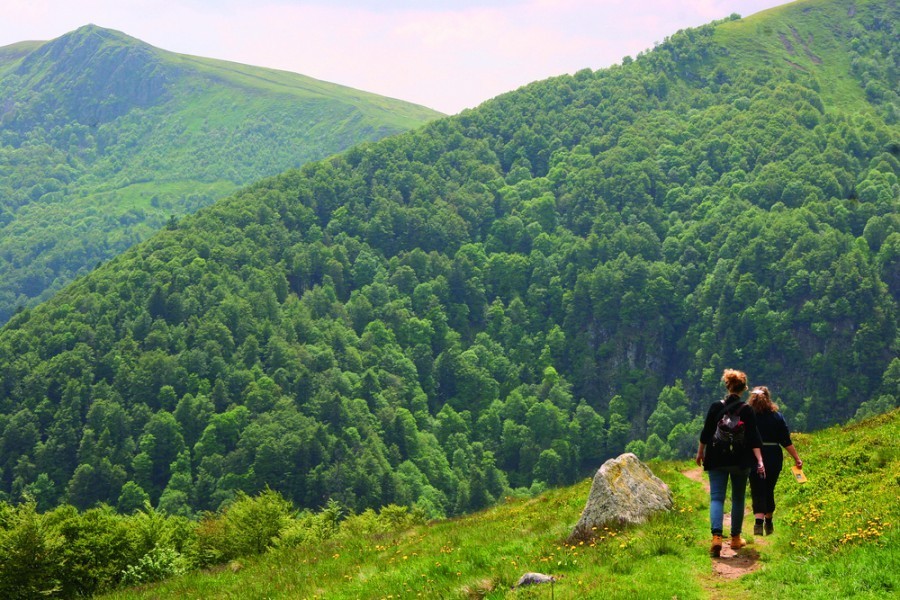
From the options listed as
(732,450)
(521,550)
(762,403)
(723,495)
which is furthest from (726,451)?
(521,550)

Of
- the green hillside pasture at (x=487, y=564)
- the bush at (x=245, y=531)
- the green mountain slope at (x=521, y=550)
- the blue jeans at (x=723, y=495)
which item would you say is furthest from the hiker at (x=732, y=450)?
the bush at (x=245, y=531)

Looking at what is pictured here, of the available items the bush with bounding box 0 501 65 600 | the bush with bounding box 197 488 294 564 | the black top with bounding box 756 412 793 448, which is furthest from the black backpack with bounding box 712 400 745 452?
the bush with bounding box 0 501 65 600

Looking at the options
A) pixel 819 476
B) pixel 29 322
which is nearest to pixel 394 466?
pixel 29 322

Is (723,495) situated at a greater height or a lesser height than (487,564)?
greater

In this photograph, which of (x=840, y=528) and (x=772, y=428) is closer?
(x=840, y=528)

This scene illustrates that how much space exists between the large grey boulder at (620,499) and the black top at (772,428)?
3.60 metres

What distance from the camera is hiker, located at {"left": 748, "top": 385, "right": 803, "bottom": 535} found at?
739 inches

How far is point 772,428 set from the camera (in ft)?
61.9

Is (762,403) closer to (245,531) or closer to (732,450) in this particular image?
(732,450)

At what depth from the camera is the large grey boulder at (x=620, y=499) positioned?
816 inches

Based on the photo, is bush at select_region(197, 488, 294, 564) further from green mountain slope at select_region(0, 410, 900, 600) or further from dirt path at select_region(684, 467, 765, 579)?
dirt path at select_region(684, 467, 765, 579)

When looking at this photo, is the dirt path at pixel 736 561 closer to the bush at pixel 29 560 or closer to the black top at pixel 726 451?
the black top at pixel 726 451

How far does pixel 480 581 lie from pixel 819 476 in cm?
1064

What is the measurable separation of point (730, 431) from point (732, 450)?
46 cm
